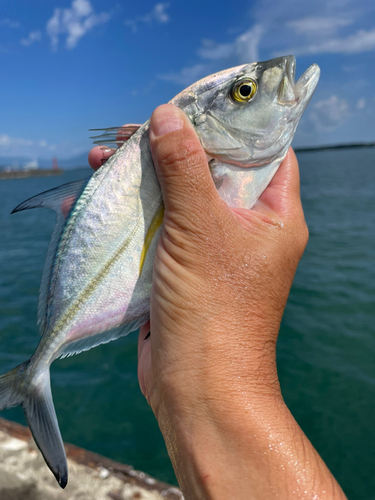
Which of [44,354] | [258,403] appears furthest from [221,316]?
[44,354]

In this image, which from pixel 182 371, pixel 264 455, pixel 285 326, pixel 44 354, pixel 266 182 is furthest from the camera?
pixel 285 326

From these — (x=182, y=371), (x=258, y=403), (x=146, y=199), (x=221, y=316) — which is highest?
(x=146, y=199)

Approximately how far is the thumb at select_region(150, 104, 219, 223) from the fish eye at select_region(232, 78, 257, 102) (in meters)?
0.44

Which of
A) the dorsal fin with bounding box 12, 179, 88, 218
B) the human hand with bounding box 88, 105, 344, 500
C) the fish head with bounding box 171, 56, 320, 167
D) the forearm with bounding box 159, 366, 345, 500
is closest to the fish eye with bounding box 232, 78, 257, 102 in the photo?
the fish head with bounding box 171, 56, 320, 167

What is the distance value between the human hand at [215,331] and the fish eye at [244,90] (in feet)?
1.36

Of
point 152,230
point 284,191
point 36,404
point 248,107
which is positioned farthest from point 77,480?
point 248,107

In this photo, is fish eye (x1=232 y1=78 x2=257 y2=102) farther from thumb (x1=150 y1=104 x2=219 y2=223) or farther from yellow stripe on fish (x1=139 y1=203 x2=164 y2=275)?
yellow stripe on fish (x1=139 y1=203 x2=164 y2=275)

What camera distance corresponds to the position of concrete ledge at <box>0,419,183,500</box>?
2844 mm

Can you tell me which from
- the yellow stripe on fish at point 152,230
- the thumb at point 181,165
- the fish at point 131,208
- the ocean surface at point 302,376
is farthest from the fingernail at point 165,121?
the ocean surface at point 302,376

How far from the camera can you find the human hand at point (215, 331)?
1.72 metres

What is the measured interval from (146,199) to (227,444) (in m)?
1.58

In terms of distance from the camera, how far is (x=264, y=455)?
1677 mm

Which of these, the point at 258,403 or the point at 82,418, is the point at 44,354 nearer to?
the point at 258,403

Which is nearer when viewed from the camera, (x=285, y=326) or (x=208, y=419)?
(x=208, y=419)
